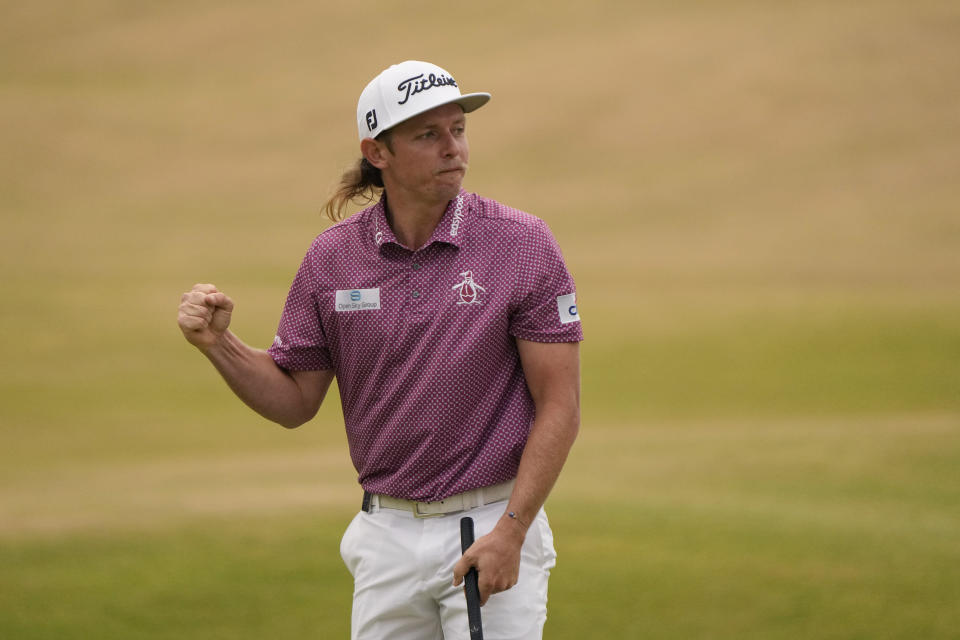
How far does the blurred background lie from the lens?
20.8ft

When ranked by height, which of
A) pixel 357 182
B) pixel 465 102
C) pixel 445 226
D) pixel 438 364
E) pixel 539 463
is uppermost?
pixel 465 102

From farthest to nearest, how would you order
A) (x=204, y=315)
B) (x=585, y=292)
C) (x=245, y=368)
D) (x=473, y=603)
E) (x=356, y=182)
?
(x=585, y=292) < (x=356, y=182) < (x=245, y=368) < (x=204, y=315) < (x=473, y=603)

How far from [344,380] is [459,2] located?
1512 centimetres

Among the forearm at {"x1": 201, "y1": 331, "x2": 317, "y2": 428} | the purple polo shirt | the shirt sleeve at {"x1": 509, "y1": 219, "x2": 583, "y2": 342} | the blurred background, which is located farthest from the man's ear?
the blurred background

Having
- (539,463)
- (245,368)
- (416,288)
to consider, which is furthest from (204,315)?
(539,463)

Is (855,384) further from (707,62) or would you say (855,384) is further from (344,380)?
(344,380)

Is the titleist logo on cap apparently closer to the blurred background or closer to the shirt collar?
the shirt collar

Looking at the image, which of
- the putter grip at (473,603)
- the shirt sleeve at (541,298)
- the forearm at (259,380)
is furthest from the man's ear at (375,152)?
the putter grip at (473,603)

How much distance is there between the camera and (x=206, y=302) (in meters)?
2.75

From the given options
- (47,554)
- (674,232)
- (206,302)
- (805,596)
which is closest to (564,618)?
(805,596)

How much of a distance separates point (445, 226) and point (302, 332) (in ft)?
1.40

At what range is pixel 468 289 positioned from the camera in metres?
2.71

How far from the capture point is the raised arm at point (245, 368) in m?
2.74

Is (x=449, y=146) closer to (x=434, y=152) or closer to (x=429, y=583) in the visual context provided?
(x=434, y=152)
